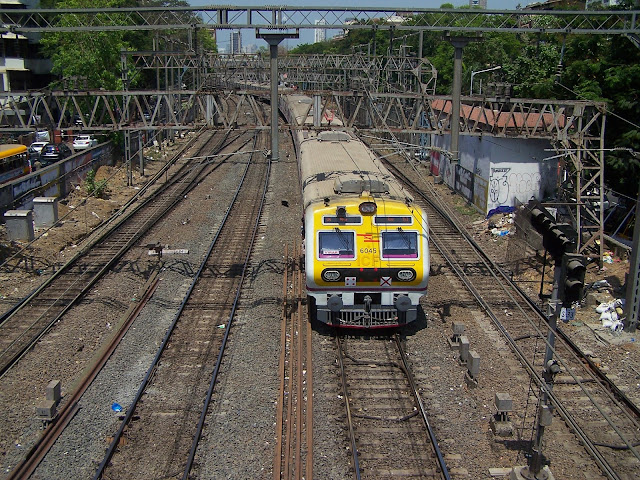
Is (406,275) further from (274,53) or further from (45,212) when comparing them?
(45,212)

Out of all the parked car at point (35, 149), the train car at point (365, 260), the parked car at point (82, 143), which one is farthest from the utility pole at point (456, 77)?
the parked car at point (82, 143)

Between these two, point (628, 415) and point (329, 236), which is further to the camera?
point (329, 236)

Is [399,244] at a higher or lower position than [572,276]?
lower

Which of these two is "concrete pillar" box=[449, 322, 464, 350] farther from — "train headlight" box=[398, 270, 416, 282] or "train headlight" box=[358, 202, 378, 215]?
"train headlight" box=[358, 202, 378, 215]

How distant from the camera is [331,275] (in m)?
11.9

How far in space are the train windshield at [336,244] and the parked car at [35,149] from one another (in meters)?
25.3

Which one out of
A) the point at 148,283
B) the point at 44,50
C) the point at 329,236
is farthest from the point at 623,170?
the point at 44,50

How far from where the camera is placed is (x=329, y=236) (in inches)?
477

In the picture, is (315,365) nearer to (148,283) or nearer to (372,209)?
(372,209)

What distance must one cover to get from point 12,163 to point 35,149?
9244 millimetres

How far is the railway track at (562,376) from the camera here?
8648 millimetres

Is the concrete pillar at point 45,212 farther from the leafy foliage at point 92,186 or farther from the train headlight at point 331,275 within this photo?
the train headlight at point 331,275

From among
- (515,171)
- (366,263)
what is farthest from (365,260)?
(515,171)

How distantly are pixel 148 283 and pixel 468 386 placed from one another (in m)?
8.29
